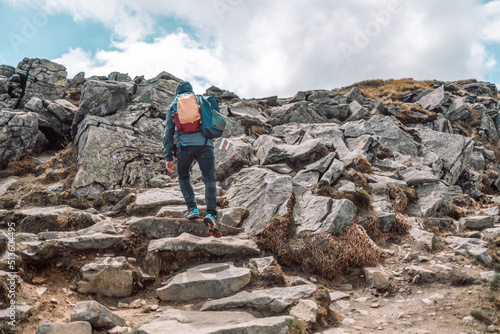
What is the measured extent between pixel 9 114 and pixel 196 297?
646 inches

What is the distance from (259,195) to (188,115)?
4.37 metres

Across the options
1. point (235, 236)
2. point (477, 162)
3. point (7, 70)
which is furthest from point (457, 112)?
point (7, 70)

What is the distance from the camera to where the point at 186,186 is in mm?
8336

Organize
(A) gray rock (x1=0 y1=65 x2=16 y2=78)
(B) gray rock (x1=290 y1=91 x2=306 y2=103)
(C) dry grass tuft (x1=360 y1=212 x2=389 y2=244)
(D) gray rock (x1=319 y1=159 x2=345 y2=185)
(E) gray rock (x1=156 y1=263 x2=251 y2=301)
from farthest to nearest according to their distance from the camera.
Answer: (B) gray rock (x1=290 y1=91 x2=306 y2=103) < (A) gray rock (x1=0 y1=65 x2=16 y2=78) < (D) gray rock (x1=319 y1=159 x2=345 y2=185) < (C) dry grass tuft (x1=360 y1=212 x2=389 y2=244) < (E) gray rock (x1=156 y1=263 x2=251 y2=301)

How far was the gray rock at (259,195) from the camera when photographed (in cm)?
946

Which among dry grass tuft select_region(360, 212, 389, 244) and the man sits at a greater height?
the man

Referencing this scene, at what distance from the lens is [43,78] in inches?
1086

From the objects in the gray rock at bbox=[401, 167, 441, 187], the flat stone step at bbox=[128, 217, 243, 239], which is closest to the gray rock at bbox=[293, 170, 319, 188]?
the gray rock at bbox=[401, 167, 441, 187]

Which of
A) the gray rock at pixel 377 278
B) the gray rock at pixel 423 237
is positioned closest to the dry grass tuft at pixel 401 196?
the gray rock at pixel 423 237

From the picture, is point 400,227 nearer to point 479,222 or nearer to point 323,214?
point 323,214

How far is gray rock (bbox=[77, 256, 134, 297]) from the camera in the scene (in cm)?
657

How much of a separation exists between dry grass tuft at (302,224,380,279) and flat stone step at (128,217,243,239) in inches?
125

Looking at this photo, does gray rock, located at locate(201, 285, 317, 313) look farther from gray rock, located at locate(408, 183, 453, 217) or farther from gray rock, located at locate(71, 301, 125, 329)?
gray rock, located at locate(408, 183, 453, 217)

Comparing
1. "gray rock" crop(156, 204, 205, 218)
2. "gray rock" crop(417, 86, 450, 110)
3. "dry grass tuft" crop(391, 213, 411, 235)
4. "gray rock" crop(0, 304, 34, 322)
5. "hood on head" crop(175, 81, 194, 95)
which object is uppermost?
"gray rock" crop(417, 86, 450, 110)
